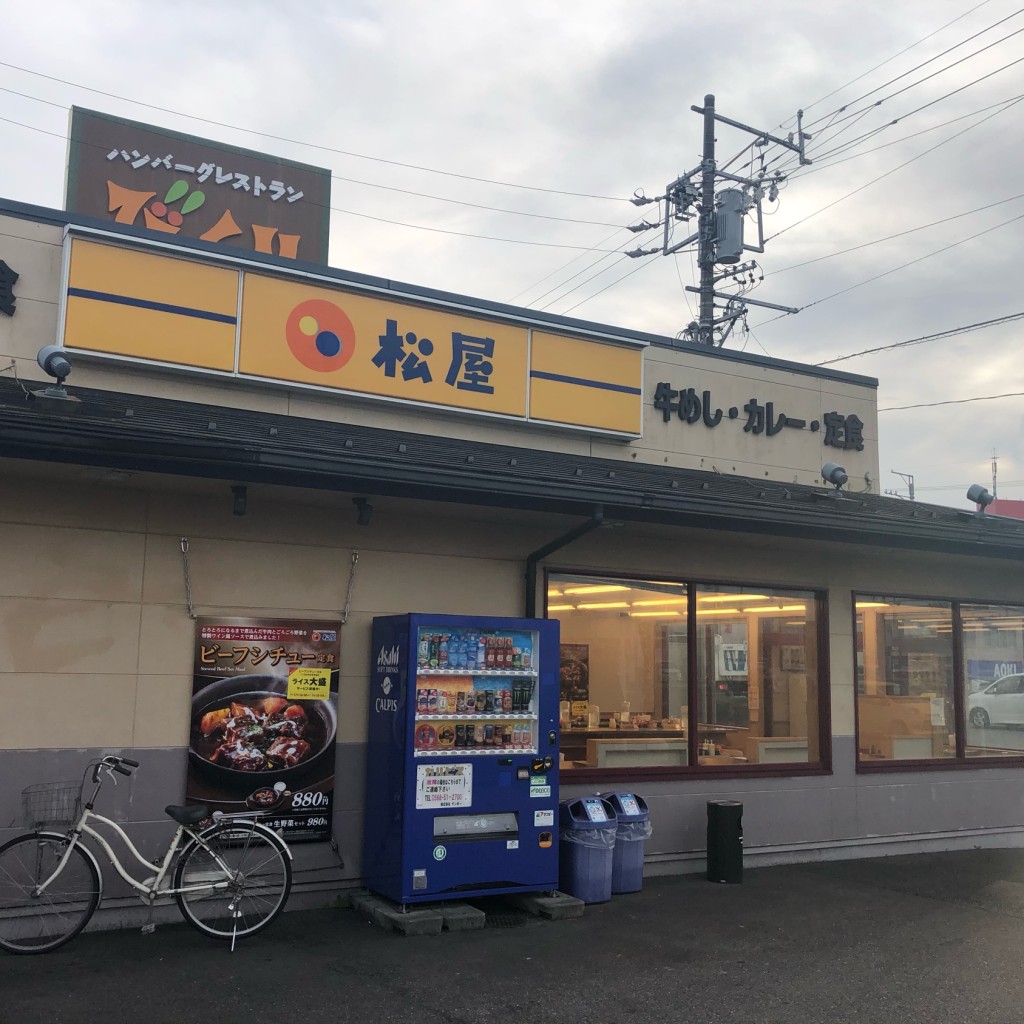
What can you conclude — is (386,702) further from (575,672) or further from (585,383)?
(585,383)

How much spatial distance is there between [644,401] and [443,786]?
5.22 meters

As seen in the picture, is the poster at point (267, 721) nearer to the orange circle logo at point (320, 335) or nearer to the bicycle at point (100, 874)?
the bicycle at point (100, 874)

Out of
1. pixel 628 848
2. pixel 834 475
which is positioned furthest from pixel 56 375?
pixel 834 475

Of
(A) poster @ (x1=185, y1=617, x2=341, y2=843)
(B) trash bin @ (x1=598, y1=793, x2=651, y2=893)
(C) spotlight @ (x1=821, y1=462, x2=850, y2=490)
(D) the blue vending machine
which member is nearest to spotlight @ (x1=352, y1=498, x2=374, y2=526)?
(D) the blue vending machine

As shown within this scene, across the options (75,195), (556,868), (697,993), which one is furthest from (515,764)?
(75,195)

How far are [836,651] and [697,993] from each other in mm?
5372

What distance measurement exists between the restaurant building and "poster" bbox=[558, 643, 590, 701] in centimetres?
4

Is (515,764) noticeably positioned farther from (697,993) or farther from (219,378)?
A: (219,378)

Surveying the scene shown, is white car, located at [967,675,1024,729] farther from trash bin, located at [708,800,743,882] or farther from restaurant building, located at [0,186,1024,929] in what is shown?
trash bin, located at [708,800,743,882]

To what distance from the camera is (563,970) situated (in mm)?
6398

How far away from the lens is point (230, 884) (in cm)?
674

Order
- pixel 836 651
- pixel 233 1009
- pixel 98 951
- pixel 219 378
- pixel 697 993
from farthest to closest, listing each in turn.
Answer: pixel 836 651, pixel 219 378, pixel 98 951, pixel 697 993, pixel 233 1009

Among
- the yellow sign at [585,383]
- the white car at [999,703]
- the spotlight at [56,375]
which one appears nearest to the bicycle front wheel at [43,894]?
the spotlight at [56,375]

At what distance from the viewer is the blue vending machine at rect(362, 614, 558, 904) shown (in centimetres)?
743
